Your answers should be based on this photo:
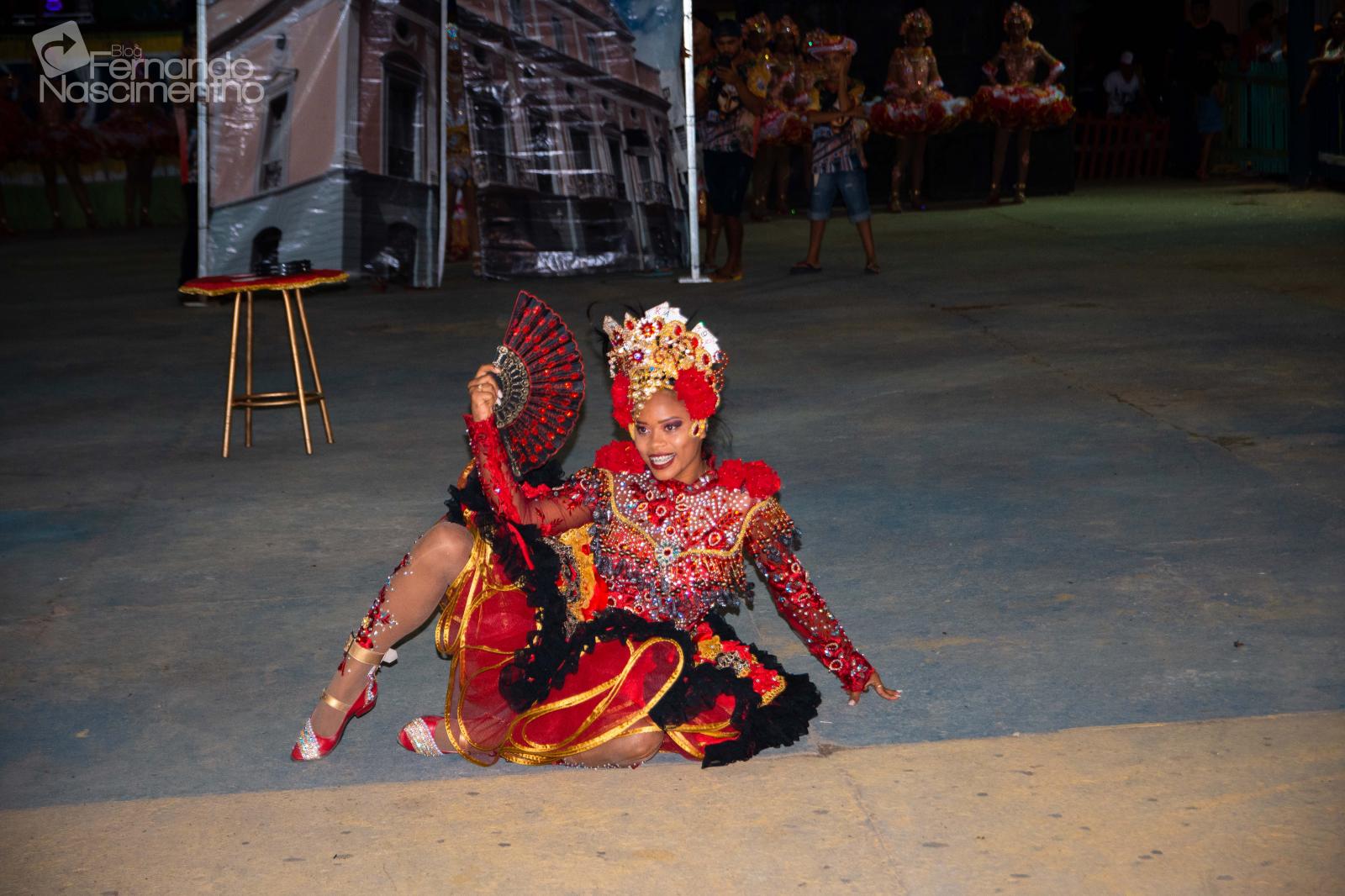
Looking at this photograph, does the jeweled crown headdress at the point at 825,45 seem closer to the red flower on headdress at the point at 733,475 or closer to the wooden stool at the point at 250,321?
the wooden stool at the point at 250,321

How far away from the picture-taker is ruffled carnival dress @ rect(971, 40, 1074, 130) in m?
17.5

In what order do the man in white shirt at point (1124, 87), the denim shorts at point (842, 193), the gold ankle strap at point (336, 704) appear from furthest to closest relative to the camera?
the man in white shirt at point (1124, 87) → the denim shorts at point (842, 193) → the gold ankle strap at point (336, 704)

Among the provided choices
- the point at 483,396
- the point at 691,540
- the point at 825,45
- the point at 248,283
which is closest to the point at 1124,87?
the point at 825,45

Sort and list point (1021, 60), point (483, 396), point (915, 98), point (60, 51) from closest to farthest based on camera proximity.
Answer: point (483, 396)
point (915, 98)
point (1021, 60)
point (60, 51)

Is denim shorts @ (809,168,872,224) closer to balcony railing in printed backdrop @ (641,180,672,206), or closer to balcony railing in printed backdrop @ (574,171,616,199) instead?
balcony railing in printed backdrop @ (641,180,672,206)

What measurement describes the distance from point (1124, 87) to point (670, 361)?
19618mm

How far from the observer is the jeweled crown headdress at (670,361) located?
364 centimetres

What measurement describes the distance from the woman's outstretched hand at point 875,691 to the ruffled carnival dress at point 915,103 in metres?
14.4

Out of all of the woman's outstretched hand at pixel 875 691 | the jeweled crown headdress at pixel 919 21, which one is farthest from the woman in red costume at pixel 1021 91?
the woman's outstretched hand at pixel 875 691

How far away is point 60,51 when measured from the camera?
738 inches

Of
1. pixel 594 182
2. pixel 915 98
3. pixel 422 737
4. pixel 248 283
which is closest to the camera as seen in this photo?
pixel 422 737

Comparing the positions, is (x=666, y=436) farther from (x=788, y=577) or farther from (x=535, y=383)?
(x=788, y=577)

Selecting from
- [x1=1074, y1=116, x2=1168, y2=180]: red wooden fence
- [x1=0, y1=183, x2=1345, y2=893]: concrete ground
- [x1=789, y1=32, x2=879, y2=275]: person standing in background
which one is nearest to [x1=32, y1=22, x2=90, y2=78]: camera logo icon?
[x1=0, y1=183, x2=1345, y2=893]: concrete ground

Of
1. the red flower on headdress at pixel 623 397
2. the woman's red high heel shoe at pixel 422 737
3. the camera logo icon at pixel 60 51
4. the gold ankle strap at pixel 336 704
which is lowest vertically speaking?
the woman's red high heel shoe at pixel 422 737
